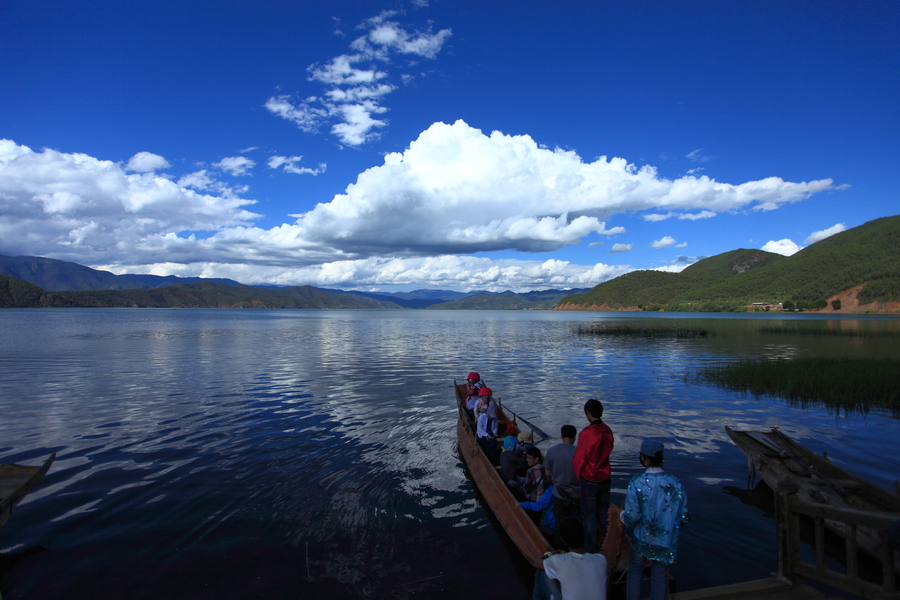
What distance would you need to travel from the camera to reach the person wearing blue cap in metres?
5.96

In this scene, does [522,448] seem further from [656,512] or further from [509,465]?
[656,512]

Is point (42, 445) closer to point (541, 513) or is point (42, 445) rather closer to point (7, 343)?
point (541, 513)

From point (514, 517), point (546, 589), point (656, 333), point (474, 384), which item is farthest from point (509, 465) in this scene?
point (656, 333)

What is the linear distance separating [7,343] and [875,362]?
79.7 m

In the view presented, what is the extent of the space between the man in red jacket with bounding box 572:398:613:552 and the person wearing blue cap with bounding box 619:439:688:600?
1.22 m

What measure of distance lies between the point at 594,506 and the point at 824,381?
25.3 m

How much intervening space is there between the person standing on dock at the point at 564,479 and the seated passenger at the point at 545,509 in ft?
0.79

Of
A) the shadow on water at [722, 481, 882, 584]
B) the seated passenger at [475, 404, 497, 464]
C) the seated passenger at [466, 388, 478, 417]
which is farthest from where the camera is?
the seated passenger at [466, 388, 478, 417]

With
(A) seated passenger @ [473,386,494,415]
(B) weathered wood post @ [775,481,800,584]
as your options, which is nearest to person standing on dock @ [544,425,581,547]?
(B) weathered wood post @ [775,481,800,584]

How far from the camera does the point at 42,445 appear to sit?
15258mm

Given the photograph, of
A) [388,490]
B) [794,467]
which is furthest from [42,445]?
[794,467]

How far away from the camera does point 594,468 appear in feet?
24.9

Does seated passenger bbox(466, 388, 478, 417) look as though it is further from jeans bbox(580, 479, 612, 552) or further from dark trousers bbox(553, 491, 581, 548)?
jeans bbox(580, 479, 612, 552)

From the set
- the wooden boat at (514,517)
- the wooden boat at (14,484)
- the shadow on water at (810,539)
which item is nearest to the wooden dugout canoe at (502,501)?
the wooden boat at (514,517)
